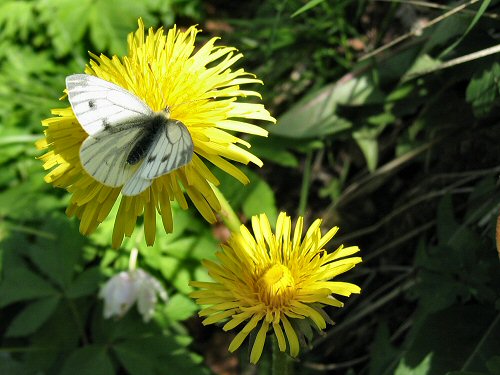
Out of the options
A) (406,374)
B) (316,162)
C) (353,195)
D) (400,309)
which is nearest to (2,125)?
(316,162)

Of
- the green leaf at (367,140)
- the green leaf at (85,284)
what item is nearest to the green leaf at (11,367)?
the green leaf at (85,284)

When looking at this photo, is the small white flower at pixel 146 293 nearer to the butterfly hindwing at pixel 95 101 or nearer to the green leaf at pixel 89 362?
the green leaf at pixel 89 362

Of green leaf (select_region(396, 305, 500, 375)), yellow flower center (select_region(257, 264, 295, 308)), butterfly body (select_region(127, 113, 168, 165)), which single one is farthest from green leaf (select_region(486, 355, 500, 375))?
butterfly body (select_region(127, 113, 168, 165))

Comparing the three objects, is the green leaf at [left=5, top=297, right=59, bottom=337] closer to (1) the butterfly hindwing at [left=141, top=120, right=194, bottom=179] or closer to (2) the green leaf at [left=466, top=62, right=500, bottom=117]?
(1) the butterfly hindwing at [left=141, top=120, right=194, bottom=179]

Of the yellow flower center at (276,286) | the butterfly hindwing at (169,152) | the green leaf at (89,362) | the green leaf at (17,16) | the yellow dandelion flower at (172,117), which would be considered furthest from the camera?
the green leaf at (17,16)

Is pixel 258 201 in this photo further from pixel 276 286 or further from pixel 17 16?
pixel 17 16
